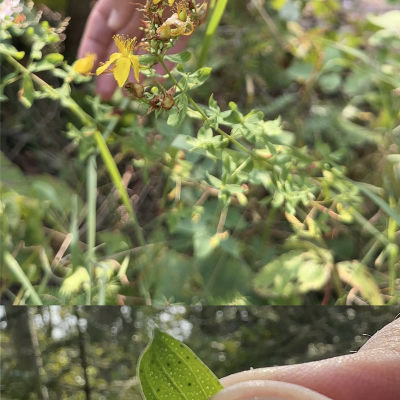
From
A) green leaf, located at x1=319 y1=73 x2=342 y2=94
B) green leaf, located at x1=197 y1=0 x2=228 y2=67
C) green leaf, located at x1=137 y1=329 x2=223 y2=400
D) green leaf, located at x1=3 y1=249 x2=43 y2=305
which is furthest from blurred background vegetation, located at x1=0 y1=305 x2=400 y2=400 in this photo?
green leaf, located at x1=319 y1=73 x2=342 y2=94

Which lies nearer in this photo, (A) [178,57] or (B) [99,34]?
(A) [178,57]

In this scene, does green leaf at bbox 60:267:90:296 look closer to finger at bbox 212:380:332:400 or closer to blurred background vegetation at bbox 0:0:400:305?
blurred background vegetation at bbox 0:0:400:305

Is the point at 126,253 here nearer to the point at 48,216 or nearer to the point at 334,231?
the point at 48,216

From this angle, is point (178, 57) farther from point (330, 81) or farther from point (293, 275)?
point (330, 81)

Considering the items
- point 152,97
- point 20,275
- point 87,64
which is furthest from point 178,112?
point 20,275

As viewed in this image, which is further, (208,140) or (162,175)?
(162,175)

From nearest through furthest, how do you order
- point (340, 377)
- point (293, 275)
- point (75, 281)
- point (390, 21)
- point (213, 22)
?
point (340, 377), point (213, 22), point (75, 281), point (293, 275), point (390, 21)

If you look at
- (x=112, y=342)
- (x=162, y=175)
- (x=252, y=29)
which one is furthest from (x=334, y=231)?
(x=252, y=29)
